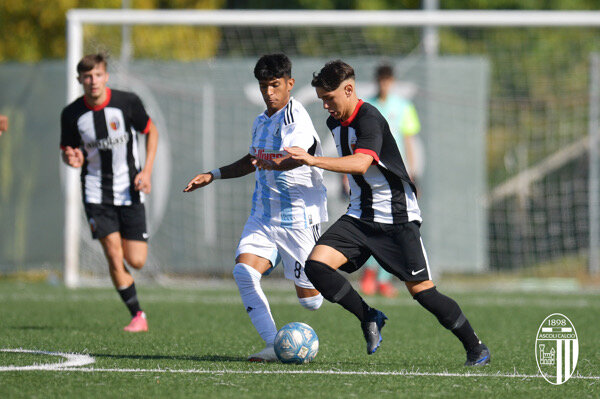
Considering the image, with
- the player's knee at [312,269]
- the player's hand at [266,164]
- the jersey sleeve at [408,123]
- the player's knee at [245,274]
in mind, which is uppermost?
the jersey sleeve at [408,123]

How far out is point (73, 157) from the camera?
7.37 m

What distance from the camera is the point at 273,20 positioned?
1177 cm

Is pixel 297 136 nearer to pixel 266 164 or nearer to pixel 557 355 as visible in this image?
pixel 266 164

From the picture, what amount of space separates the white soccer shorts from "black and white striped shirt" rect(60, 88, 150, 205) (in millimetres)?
1912

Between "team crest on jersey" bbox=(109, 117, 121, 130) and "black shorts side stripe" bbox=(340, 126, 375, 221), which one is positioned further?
"team crest on jersey" bbox=(109, 117, 121, 130)

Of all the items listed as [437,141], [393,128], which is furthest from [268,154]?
[437,141]

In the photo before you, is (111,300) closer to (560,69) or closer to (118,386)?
(118,386)

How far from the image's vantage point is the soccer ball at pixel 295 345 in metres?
5.72

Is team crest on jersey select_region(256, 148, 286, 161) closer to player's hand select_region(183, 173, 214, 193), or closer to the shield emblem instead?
player's hand select_region(183, 173, 214, 193)

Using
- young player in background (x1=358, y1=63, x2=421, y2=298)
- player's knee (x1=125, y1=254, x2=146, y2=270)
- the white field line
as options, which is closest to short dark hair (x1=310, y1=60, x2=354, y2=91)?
player's knee (x1=125, y1=254, x2=146, y2=270)

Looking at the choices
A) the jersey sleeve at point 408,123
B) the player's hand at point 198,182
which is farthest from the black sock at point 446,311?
the jersey sleeve at point 408,123

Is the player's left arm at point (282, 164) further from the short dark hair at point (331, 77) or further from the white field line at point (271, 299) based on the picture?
the white field line at point (271, 299)

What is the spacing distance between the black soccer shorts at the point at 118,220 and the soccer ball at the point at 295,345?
237cm

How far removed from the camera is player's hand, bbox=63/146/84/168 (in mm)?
7355
